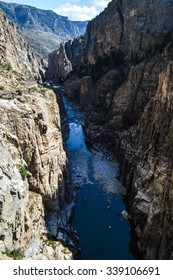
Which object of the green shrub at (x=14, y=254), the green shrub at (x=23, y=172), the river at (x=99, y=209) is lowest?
the river at (x=99, y=209)

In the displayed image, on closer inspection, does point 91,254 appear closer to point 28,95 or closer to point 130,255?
point 130,255

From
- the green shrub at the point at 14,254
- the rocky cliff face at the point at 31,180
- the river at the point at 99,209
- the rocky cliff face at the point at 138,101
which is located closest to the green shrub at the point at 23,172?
the rocky cliff face at the point at 31,180

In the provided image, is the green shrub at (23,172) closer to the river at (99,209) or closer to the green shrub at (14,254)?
the green shrub at (14,254)


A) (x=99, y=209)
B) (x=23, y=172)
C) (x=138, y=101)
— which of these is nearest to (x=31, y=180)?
(x=23, y=172)

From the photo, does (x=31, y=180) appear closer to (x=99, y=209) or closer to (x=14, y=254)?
(x=14, y=254)

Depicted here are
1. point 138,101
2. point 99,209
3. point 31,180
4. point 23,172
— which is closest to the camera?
point 23,172
